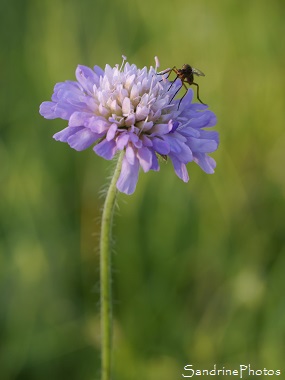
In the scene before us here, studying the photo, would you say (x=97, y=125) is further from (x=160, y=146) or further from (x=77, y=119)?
(x=160, y=146)

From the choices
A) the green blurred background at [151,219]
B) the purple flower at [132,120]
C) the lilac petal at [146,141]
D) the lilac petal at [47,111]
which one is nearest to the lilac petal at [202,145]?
the purple flower at [132,120]

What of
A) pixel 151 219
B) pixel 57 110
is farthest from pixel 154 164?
pixel 151 219

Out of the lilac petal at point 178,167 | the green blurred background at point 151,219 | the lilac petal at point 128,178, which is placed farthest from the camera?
the green blurred background at point 151,219

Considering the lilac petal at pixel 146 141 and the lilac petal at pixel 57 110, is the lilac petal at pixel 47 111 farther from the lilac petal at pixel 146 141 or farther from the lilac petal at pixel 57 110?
the lilac petal at pixel 146 141

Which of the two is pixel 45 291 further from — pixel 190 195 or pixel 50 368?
pixel 190 195

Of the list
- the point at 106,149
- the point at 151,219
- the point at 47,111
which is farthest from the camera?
the point at 151,219

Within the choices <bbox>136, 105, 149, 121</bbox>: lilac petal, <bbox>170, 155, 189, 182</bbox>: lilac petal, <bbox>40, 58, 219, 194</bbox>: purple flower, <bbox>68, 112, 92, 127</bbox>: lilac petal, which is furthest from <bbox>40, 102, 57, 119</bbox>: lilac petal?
<bbox>170, 155, 189, 182</bbox>: lilac petal

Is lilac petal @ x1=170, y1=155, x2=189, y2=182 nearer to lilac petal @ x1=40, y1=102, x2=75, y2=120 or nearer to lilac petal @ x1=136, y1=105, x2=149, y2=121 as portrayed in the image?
lilac petal @ x1=136, y1=105, x2=149, y2=121
